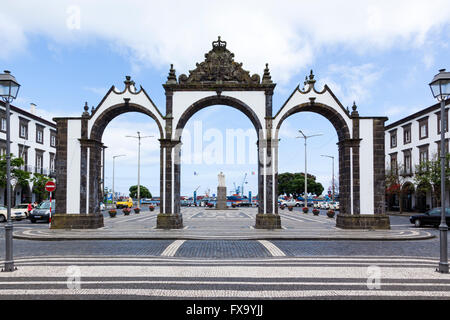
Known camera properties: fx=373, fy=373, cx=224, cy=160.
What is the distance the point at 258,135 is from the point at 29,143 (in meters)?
32.7

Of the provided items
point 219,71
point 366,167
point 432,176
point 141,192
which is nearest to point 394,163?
point 432,176

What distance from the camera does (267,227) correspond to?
18.5 m

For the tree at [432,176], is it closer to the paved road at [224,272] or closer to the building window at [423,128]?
the building window at [423,128]

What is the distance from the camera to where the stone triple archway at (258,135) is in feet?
61.1

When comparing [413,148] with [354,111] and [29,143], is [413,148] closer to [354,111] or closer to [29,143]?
[354,111]

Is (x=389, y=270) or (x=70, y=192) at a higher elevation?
(x=70, y=192)

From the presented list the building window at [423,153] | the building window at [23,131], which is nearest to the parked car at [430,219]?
the building window at [423,153]

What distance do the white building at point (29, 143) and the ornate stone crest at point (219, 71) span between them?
2563 cm

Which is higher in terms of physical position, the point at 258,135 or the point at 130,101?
the point at 130,101

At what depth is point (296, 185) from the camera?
93.4 m

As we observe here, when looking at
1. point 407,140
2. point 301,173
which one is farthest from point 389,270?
point 301,173
